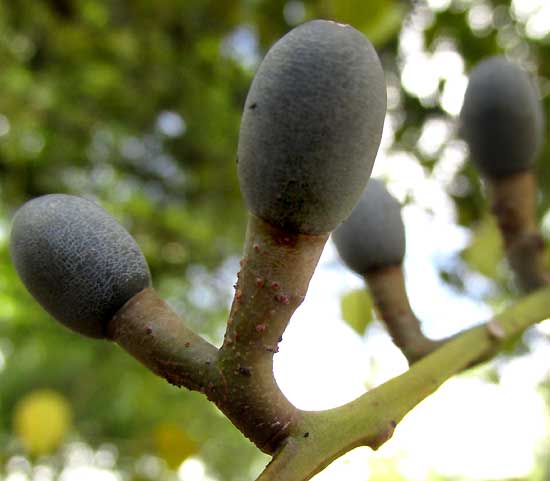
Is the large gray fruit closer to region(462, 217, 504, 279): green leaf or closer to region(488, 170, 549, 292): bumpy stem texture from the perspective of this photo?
region(488, 170, 549, 292): bumpy stem texture

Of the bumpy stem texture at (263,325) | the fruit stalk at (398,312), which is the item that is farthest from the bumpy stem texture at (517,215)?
the bumpy stem texture at (263,325)

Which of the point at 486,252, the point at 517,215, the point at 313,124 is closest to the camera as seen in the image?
the point at 313,124

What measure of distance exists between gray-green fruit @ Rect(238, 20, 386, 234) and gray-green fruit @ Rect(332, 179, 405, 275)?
0.24 m

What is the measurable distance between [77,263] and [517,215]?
0.52m

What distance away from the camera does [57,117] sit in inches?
96.7

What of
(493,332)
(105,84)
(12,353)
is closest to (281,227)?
(493,332)

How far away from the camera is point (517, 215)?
80 centimetres

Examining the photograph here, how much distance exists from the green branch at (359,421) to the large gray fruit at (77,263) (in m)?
0.15

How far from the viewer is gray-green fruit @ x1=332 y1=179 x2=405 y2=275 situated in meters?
0.65

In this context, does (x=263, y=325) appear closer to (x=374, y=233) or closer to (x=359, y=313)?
(x=374, y=233)

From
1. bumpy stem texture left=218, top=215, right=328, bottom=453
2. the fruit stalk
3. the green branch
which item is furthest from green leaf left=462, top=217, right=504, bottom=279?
bumpy stem texture left=218, top=215, right=328, bottom=453

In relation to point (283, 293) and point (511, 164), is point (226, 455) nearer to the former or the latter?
point (511, 164)

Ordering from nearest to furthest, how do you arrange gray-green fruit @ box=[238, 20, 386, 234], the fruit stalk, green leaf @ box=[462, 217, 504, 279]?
gray-green fruit @ box=[238, 20, 386, 234] < the fruit stalk < green leaf @ box=[462, 217, 504, 279]

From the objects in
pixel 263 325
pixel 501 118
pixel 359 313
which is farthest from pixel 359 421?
pixel 359 313
